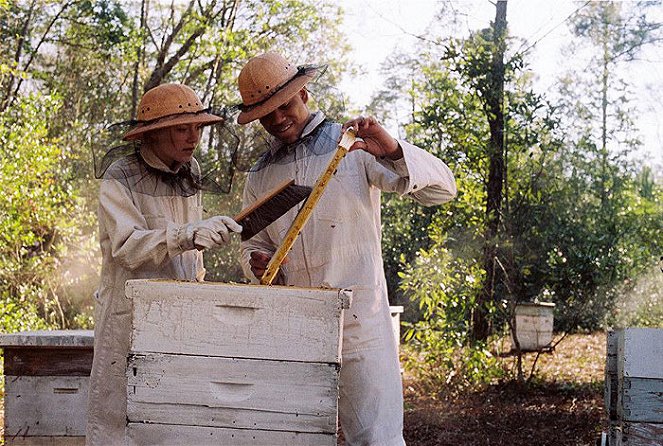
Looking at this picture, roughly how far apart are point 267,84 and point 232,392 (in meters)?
0.92

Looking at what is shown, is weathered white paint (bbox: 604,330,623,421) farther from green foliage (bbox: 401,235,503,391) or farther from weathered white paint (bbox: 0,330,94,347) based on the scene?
green foliage (bbox: 401,235,503,391)

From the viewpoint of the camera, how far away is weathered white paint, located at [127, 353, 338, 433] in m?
1.88

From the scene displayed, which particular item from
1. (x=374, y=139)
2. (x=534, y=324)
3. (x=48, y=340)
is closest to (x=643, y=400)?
(x=374, y=139)

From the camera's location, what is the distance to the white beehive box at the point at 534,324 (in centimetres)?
788

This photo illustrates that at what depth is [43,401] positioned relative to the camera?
3.57 m

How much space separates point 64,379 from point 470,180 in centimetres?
325

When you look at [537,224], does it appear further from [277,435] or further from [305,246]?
[277,435]

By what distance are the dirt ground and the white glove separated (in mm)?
3064

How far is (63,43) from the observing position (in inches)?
465

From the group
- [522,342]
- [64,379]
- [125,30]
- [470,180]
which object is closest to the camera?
[64,379]

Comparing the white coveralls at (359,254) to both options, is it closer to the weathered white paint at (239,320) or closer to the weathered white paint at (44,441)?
the weathered white paint at (239,320)

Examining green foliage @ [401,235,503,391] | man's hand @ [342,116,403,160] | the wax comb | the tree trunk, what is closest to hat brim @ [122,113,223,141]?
the wax comb

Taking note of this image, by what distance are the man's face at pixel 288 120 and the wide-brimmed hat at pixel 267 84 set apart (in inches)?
1.4

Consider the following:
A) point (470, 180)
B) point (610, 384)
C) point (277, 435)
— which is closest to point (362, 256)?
point (277, 435)
